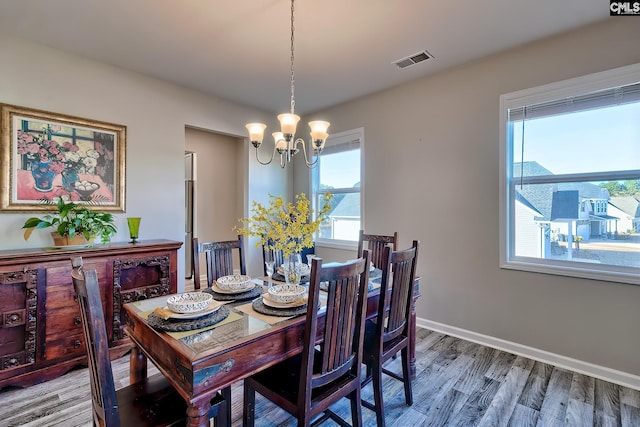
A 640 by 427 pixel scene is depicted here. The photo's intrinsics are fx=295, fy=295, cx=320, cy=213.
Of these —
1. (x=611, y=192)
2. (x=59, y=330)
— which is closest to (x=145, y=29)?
(x=59, y=330)

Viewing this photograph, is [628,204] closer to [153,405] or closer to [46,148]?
[153,405]

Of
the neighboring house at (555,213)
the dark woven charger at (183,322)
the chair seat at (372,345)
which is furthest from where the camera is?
the neighboring house at (555,213)

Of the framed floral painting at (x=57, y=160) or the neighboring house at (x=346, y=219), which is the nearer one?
the framed floral painting at (x=57, y=160)

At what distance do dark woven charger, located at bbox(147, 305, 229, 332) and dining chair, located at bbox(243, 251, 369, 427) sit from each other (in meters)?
0.41

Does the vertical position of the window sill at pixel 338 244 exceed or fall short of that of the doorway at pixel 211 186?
it falls short

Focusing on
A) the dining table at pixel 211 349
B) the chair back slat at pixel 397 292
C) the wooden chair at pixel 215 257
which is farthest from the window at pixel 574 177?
the wooden chair at pixel 215 257

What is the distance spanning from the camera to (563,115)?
Result: 8.47 ft

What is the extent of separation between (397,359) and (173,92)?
3.78 meters

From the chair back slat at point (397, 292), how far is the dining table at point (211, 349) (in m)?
0.45

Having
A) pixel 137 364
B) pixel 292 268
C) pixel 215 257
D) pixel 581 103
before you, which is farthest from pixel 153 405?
pixel 581 103

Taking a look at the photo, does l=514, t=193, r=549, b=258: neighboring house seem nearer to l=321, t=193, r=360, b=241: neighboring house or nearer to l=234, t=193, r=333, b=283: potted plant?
l=321, t=193, r=360, b=241: neighboring house

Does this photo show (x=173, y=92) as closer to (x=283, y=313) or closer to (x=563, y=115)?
(x=283, y=313)

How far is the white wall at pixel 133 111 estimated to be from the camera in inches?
101

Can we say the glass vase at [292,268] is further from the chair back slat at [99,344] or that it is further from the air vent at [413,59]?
the air vent at [413,59]
